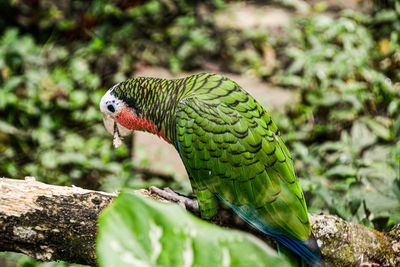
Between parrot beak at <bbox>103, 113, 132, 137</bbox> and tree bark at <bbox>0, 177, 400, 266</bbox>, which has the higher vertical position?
parrot beak at <bbox>103, 113, 132, 137</bbox>

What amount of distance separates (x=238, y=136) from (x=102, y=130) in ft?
6.28

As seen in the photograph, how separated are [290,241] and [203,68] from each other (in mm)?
2534

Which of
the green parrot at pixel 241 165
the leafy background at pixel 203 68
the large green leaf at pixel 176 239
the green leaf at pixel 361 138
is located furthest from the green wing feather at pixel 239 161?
the green leaf at pixel 361 138

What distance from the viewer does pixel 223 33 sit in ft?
12.7

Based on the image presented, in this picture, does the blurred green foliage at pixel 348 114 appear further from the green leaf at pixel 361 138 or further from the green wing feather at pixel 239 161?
the green wing feather at pixel 239 161

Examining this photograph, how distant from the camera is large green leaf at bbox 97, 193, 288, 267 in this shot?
0.64 metres

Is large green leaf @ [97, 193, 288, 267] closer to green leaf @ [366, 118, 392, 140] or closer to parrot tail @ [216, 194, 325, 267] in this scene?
parrot tail @ [216, 194, 325, 267]

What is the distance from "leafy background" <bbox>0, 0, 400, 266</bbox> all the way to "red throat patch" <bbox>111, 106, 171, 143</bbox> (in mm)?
629

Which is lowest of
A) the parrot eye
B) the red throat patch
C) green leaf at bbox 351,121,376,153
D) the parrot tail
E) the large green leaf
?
green leaf at bbox 351,121,376,153

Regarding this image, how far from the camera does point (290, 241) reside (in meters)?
1.26

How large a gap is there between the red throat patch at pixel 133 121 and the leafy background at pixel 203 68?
2.06ft

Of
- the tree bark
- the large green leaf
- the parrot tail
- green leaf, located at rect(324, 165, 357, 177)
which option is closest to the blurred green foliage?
green leaf, located at rect(324, 165, 357, 177)

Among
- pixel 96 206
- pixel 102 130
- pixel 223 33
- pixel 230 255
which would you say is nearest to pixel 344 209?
pixel 96 206

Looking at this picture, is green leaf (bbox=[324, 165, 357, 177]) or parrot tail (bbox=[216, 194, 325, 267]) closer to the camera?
parrot tail (bbox=[216, 194, 325, 267])
